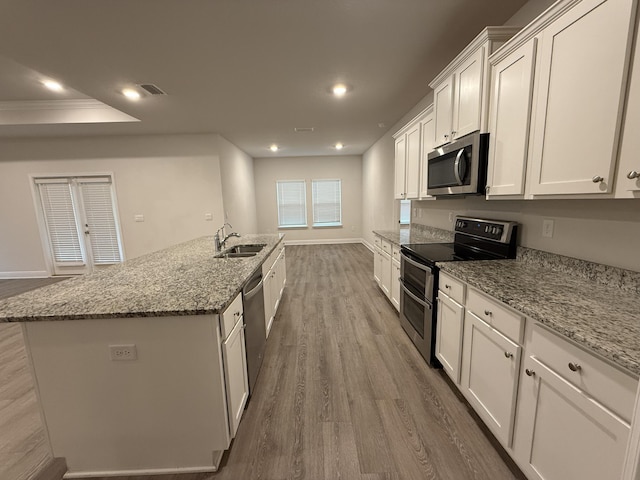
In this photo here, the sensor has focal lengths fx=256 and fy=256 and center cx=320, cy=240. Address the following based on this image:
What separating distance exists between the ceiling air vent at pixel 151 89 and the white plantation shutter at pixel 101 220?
9.56 ft

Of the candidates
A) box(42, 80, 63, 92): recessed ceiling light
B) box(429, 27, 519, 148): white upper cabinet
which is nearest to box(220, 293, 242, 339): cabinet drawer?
box(429, 27, 519, 148): white upper cabinet

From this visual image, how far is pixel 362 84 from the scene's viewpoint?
2.91 metres

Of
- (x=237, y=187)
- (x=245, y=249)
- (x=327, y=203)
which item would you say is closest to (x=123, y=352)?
(x=245, y=249)

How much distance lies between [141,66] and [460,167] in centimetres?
301

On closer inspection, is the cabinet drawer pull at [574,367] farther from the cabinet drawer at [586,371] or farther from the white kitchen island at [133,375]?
the white kitchen island at [133,375]

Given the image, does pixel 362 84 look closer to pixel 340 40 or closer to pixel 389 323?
pixel 340 40

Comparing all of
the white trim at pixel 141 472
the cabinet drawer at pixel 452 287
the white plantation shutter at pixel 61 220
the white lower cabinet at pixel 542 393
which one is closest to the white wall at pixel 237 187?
the white plantation shutter at pixel 61 220

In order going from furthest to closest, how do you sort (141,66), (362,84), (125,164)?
(125,164)
(362,84)
(141,66)

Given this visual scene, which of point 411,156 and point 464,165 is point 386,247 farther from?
point 464,165

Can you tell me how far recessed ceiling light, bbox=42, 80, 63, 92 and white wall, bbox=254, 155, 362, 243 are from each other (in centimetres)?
472

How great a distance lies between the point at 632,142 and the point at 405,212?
3365mm

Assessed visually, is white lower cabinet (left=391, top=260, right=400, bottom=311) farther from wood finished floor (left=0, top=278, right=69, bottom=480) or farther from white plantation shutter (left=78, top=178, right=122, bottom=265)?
white plantation shutter (left=78, top=178, right=122, bottom=265)

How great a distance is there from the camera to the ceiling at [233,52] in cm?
176

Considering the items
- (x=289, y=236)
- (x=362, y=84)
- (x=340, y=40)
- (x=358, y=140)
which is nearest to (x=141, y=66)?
(x=340, y=40)
